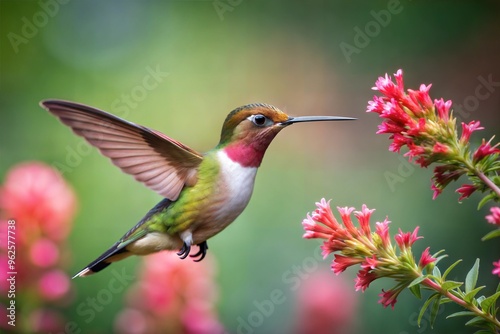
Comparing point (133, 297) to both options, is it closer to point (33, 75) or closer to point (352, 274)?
point (352, 274)

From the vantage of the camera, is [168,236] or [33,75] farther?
[33,75]

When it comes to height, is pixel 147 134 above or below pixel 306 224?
above

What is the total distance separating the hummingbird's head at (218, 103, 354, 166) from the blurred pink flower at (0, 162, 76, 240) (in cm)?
79

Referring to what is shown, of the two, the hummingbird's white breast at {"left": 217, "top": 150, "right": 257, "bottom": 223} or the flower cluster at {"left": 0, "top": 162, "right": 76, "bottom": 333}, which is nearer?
the hummingbird's white breast at {"left": 217, "top": 150, "right": 257, "bottom": 223}

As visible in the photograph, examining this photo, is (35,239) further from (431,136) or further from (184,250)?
(431,136)

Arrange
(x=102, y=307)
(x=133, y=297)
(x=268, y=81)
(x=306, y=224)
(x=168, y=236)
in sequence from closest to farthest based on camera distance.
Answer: (x=306, y=224)
(x=168, y=236)
(x=133, y=297)
(x=102, y=307)
(x=268, y=81)

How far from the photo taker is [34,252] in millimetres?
1865

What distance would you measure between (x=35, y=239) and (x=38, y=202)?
0.11 m

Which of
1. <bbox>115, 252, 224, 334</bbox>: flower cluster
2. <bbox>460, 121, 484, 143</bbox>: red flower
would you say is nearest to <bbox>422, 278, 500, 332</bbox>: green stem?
<bbox>460, 121, 484, 143</bbox>: red flower

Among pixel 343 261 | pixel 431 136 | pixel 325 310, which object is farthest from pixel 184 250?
pixel 325 310

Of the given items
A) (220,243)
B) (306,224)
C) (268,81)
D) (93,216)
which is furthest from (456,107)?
(306,224)

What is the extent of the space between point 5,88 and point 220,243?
4.81 ft

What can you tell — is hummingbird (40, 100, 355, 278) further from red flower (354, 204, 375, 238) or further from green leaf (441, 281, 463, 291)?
green leaf (441, 281, 463, 291)

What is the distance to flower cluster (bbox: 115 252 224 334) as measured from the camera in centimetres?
194
